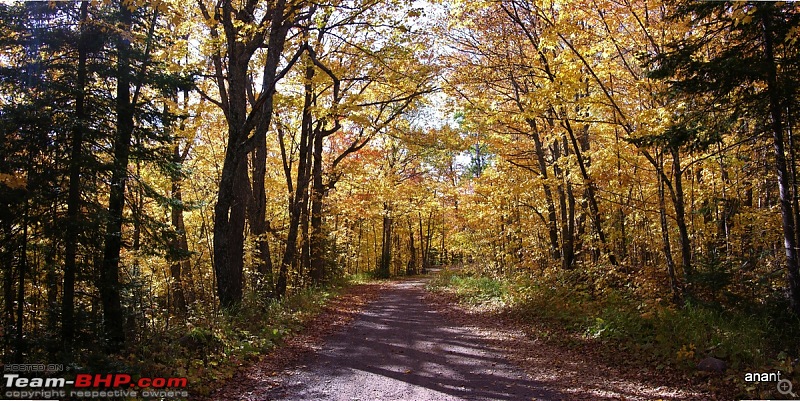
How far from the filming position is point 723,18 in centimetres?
724

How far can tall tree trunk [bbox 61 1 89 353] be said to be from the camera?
664cm

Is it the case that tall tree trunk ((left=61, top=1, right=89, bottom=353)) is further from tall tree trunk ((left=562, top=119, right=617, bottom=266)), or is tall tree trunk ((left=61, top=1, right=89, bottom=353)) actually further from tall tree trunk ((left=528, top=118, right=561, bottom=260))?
tall tree trunk ((left=528, top=118, right=561, bottom=260))

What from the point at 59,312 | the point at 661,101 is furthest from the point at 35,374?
the point at 661,101

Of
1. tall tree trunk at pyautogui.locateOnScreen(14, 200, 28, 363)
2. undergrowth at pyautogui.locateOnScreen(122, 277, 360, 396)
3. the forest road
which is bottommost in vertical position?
the forest road

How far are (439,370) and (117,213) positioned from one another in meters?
5.92

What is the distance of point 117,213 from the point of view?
7.62 meters

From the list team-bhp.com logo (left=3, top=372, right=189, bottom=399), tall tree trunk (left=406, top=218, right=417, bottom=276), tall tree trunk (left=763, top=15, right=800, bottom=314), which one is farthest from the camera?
tall tree trunk (left=406, top=218, right=417, bottom=276)

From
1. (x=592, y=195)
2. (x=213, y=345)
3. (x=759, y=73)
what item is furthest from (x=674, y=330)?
(x=213, y=345)

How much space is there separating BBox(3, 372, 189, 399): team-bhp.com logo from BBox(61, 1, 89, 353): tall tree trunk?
147 centimetres

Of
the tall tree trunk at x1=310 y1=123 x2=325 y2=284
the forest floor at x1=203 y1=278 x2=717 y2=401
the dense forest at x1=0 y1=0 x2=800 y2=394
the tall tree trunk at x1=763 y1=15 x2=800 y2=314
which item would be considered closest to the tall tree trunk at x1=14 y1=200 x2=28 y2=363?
the dense forest at x1=0 y1=0 x2=800 y2=394

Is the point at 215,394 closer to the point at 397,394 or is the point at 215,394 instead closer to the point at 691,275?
the point at 397,394

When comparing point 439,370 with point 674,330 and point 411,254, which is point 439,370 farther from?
point 411,254

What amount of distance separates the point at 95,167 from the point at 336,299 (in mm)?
11035

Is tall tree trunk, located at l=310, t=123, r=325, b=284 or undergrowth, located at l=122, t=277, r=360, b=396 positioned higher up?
tall tree trunk, located at l=310, t=123, r=325, b=284
